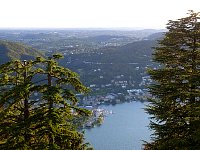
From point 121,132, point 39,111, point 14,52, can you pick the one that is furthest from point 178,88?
point 14,52

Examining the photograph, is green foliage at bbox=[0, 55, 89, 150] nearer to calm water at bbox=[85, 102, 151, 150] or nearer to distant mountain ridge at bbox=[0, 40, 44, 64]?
calm water at bbox=[85, 102, 151, 150]

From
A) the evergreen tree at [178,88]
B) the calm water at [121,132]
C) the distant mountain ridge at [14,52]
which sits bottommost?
the calm water at [121,132]

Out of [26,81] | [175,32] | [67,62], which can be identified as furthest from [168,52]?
[67,62]

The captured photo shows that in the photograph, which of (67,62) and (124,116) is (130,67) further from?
(124,116)

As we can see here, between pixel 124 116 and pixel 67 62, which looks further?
pixel 67 62

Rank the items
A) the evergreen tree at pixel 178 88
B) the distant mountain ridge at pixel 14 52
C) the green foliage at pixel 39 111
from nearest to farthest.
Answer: the green foliage at pixel 39 111, the evergreen tree at pixel 178 88, the distant mountain ridge at pixel 14 52

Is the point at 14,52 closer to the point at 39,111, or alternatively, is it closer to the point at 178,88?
the point at 178,88

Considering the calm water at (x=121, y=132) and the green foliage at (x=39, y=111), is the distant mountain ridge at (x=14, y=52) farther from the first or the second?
the green foliage at (x=39, y=111)

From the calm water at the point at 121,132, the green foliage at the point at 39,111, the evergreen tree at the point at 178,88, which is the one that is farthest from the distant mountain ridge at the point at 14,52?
the green foliage at the point at 39,111

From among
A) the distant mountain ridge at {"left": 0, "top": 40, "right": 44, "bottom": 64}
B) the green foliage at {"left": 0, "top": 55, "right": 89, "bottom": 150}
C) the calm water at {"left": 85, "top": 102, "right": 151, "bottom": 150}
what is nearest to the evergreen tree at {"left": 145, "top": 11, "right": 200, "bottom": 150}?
the green foliage at {"left": 0, "top": 55, "right": 89, "bottom": 150}
